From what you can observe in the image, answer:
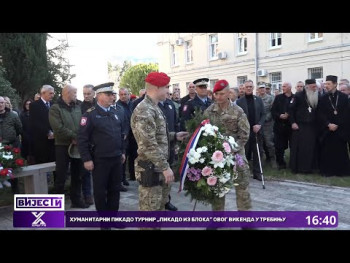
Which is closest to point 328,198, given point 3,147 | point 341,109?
point 341,109

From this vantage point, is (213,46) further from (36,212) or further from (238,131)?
(36,212)

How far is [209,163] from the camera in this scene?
3562 millimetres

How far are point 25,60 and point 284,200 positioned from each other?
8.41 meters

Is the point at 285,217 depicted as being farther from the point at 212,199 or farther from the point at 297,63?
the point at 297,63

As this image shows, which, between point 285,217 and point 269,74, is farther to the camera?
point 269,74

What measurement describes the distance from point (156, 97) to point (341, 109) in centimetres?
467

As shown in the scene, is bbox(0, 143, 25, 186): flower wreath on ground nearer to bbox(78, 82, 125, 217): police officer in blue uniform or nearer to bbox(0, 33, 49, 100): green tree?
bbox(78, 82, 125, 217): police officer in blue uniform

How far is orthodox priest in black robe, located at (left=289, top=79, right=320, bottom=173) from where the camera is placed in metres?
6.94

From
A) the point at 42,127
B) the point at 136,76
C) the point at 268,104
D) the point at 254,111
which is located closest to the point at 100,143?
the point at 42,127

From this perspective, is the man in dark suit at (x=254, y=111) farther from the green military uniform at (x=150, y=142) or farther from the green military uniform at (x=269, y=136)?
the green military uniform at (x=150, y=142)

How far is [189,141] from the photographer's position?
3727mm

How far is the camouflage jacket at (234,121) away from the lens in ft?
13.4

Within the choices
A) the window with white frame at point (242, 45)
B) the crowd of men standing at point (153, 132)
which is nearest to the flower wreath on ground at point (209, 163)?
the crowd of men standing at point (153, 132)

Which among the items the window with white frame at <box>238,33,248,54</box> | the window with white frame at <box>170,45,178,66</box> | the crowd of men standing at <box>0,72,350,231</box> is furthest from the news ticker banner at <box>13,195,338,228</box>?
the window with white frame at <box>170,45,178,66</box>
